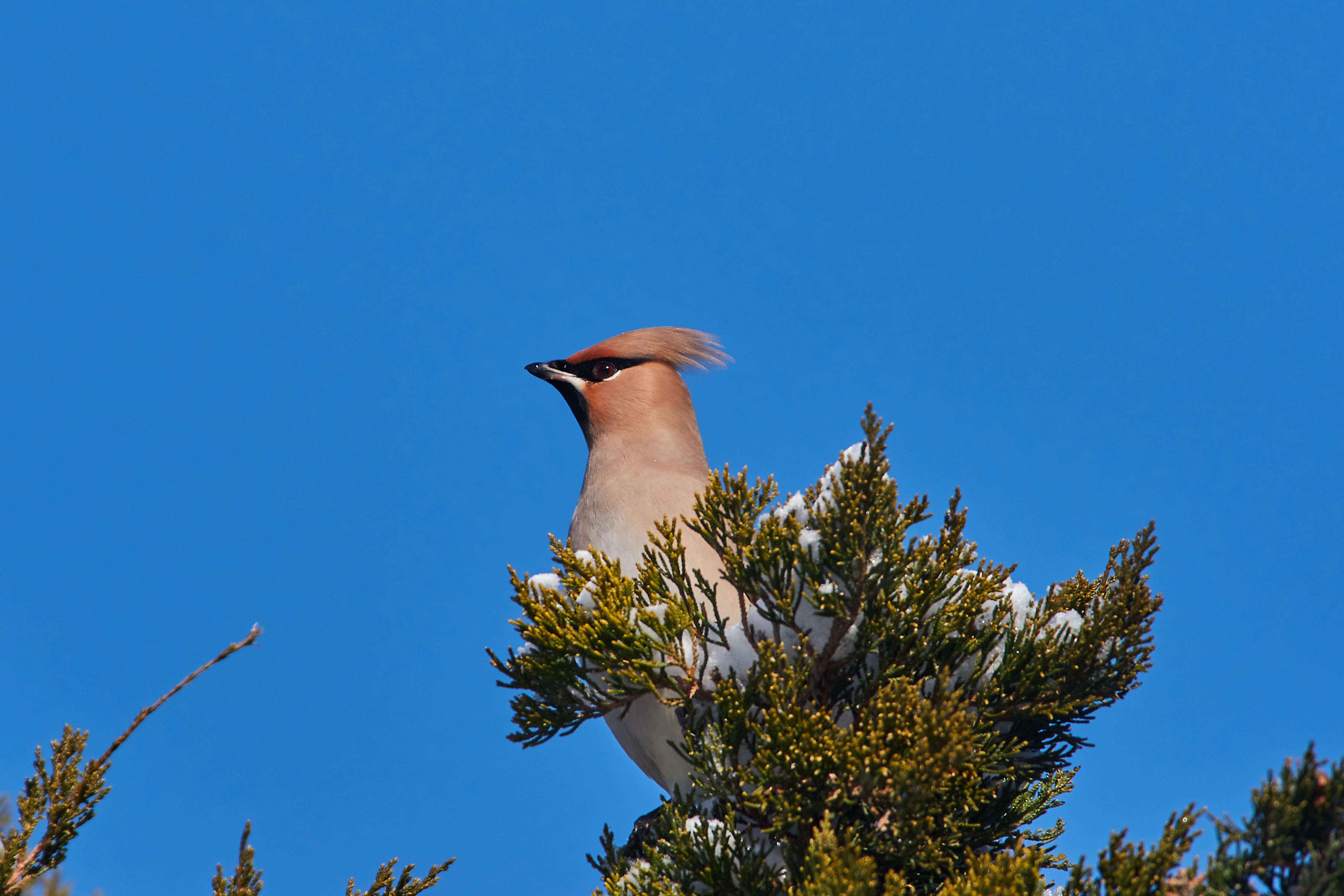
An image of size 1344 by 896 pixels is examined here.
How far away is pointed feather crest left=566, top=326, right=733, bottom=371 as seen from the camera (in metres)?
5.71

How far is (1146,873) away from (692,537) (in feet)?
6.96

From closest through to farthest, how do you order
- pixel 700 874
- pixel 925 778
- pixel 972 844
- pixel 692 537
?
pixel 925 778
pixel 700 874
pixel 972 844
pixel 692 537

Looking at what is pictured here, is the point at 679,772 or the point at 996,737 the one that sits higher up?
the point at 679,772

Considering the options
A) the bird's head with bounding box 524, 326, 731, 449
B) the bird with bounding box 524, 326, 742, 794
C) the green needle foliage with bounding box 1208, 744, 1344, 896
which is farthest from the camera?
the bird's head with bounding box 524, 326, 731, 449

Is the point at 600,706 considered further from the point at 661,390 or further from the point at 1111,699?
the point at 661,390

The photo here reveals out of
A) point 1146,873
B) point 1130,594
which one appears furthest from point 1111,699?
point 1146,873

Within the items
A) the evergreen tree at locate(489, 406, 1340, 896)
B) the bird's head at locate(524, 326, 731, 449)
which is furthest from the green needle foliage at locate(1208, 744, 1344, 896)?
the bird's head at locate(524, 326, 731, 449)

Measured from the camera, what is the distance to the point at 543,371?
5.77 metres

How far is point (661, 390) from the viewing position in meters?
5.51

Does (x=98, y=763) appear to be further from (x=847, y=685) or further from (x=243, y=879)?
(x=847, y=685)

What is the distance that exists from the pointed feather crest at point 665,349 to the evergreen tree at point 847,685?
7.28 ft

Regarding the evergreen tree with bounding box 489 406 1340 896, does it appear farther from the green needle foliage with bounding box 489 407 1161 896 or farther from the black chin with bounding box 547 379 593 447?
the black chin with bounding box 547 379 593 447

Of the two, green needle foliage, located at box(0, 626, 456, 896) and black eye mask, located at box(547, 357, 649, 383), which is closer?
green needle foliage, located at box(0, 626, 456, 896)

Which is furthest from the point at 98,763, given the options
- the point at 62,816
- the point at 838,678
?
the point at 838,678
